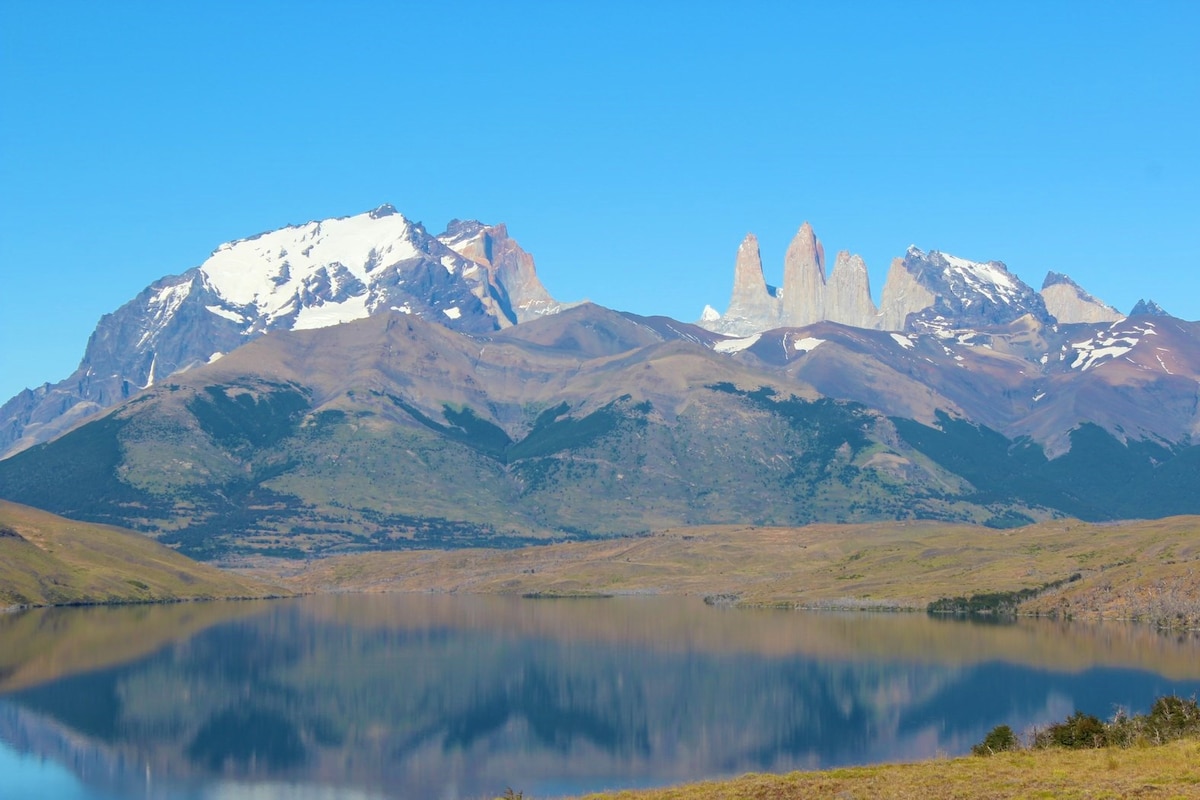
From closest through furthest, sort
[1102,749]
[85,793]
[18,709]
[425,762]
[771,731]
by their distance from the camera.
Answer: [1102,749], [85,793], [425,762], [771,731], [18,709]

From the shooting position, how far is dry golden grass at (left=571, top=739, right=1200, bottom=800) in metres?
76.5

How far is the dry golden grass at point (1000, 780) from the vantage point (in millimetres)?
76500

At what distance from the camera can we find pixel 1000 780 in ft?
270

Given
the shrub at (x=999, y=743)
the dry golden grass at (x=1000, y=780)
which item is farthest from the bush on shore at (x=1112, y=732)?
the dry golden grass at (x=1000, y=780)

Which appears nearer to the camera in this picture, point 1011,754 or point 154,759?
point 1011,754

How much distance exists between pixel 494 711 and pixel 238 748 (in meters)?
39.9

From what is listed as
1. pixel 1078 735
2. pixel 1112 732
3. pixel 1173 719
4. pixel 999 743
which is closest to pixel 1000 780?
pixel 1078 735

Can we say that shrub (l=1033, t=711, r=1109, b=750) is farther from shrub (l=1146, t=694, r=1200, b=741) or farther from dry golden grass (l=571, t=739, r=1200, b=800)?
dry golden grass (l=571, t=739, r=1200, b=800)

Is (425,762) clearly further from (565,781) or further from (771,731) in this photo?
(771,731)

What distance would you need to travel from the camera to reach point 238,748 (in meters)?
171

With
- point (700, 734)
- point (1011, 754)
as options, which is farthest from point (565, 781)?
point (1011, 754)

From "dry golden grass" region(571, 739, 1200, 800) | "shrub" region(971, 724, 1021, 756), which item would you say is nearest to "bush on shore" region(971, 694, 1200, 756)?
"shrub" region(971, 724, 1021, 756)

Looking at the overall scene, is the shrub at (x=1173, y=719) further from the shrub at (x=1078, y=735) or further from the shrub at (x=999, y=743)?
the shrub at (x=999, y=743)

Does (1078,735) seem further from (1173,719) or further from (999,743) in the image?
(1173,719)
